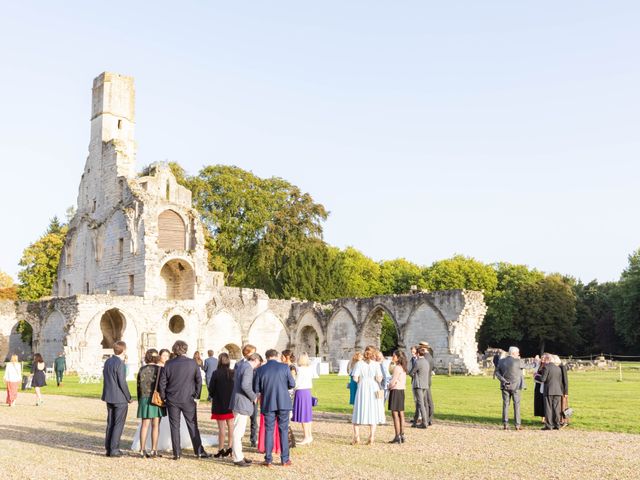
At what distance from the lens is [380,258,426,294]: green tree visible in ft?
197

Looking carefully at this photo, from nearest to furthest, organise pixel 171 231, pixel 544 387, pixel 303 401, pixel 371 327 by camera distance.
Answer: pixel 303 401 → pixel 544 387 → pixel 371 327 → pixel 171 231

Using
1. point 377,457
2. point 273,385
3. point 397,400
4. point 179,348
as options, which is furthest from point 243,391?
point 397,400

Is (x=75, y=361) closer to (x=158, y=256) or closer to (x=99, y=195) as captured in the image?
(x=158, y=256)

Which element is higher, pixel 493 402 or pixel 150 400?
pixel 150 400

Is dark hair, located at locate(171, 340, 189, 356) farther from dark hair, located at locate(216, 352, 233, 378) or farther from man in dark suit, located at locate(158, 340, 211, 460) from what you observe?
dark hair, located at locate(216, 352, 233, 378)

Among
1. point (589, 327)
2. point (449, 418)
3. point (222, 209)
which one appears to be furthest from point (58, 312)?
point (589, 327)

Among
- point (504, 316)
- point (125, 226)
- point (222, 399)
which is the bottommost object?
point (222, 399)

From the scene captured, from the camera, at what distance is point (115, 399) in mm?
9727

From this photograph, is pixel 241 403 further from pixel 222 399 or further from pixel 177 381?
pixel 177 381

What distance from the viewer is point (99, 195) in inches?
1646

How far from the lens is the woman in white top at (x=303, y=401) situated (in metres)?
10.6

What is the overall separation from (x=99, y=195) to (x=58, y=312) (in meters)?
8.85

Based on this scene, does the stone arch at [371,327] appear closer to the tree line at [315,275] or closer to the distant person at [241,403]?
the tree line at [315,275]

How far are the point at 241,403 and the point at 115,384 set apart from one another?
6.01ft
